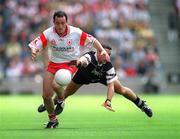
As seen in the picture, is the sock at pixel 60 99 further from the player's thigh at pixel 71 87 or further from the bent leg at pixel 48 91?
the player's thigh at pixel 71 87

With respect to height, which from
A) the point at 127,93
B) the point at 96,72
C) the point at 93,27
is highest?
the point at 96,72

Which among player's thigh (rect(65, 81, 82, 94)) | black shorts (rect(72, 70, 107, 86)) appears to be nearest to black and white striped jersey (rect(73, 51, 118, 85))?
black shorts (rect(72, 70, 107, 86))

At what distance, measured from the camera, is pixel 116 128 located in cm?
1537

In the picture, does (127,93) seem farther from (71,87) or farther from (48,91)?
(48,91)

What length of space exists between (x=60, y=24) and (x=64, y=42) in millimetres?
534

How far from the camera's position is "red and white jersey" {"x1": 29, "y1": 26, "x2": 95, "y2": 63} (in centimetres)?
1561

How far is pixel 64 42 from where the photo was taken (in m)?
15.6

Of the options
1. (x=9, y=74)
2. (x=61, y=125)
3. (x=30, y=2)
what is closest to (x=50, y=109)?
(x=61, y=125)

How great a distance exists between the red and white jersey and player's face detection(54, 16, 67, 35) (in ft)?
0.57

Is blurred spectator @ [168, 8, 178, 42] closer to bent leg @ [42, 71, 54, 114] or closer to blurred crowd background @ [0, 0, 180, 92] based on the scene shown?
blurred crowd background @ [0, 0, 180, 92]

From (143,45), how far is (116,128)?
21.5 m

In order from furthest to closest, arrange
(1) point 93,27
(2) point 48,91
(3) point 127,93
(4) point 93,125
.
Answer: (1) point 93,27 → (3) point 127,93 → (4) point 93,125 → (2) point 48,91

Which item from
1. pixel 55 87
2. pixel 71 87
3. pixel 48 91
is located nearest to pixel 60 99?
pixel 55 87

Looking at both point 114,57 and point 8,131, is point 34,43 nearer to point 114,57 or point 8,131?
point 8,131
